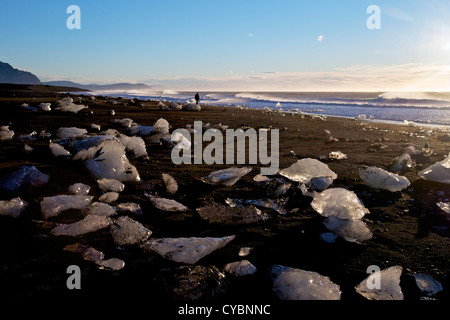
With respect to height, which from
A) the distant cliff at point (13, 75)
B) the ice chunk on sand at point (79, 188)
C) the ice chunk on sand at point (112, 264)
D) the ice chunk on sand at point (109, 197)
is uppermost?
the distant cliff at point (13, 75)

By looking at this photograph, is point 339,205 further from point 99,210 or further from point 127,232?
point 99,210

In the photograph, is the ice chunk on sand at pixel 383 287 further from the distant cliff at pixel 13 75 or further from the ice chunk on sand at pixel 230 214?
the distant cliff at pixel 13 75

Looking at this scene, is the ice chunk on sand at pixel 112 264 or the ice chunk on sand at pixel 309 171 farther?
the ice chunk on sand at pixel 309 171

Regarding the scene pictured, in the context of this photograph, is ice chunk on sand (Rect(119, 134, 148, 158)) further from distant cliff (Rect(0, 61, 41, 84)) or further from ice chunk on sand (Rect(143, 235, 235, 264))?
distant cliff (Rect(0, 61, 41, 84))

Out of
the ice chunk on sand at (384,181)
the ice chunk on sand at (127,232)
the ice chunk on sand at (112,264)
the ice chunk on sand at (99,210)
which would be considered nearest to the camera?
the ice chunk on sand at (112,264)

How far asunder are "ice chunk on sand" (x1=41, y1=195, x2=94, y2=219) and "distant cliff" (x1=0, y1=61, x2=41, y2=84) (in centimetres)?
18748

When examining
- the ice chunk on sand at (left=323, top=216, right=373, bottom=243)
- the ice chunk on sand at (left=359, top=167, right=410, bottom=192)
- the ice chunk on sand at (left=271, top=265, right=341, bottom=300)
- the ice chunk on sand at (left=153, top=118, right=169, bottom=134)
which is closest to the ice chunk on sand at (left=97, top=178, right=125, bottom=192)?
the ice chunk on sand at (left=271, top=265, right=341, bottom=300)

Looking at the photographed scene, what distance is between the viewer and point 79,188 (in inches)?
86.7

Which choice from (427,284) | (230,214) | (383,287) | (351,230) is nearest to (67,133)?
(230,214)

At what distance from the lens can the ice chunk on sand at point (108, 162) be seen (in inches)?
95.8

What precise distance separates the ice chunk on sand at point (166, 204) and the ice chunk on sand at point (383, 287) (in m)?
1.21

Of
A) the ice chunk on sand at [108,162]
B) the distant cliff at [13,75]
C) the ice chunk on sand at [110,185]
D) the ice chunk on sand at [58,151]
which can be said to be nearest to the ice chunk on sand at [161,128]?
the ice chunk on sand at [58,151]

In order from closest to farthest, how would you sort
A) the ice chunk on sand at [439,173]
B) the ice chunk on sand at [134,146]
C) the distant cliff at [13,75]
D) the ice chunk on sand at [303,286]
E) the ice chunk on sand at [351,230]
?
the ice chunk on sand at [303,286] → the ice chunk on sand at [351,230] → the ice chunk on sand at [439,173] → the ice chunk on sand at [134,146] → the distant cliff at [13,75]
